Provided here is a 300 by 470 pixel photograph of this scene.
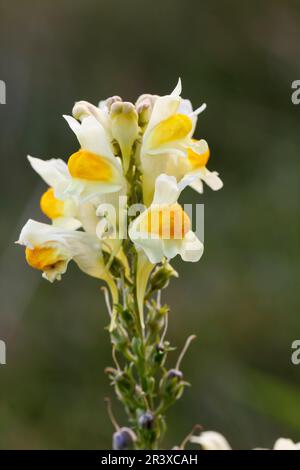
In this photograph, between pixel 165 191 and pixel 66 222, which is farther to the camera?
pixel 66 222

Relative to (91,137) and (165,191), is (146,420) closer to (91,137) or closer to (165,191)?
(165,191)

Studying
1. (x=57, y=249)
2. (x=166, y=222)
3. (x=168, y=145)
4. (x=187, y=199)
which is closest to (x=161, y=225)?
(x=166, y=222)

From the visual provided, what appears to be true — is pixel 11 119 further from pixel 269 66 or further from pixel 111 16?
pixel 269 66

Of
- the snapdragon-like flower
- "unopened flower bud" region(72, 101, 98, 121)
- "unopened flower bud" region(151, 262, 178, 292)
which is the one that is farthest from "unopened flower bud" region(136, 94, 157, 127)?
"unopened flower bud" region(151, 262, 178, 292)

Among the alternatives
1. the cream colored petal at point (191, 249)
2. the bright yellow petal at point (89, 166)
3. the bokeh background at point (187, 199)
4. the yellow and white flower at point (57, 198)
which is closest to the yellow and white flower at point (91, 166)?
the bright yellow petal at point (89, 166)

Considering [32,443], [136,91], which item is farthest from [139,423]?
[136,91]

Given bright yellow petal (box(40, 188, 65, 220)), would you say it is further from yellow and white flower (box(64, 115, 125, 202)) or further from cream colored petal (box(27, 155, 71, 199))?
yellow and white flower (box(64, 115, 125, 202))
